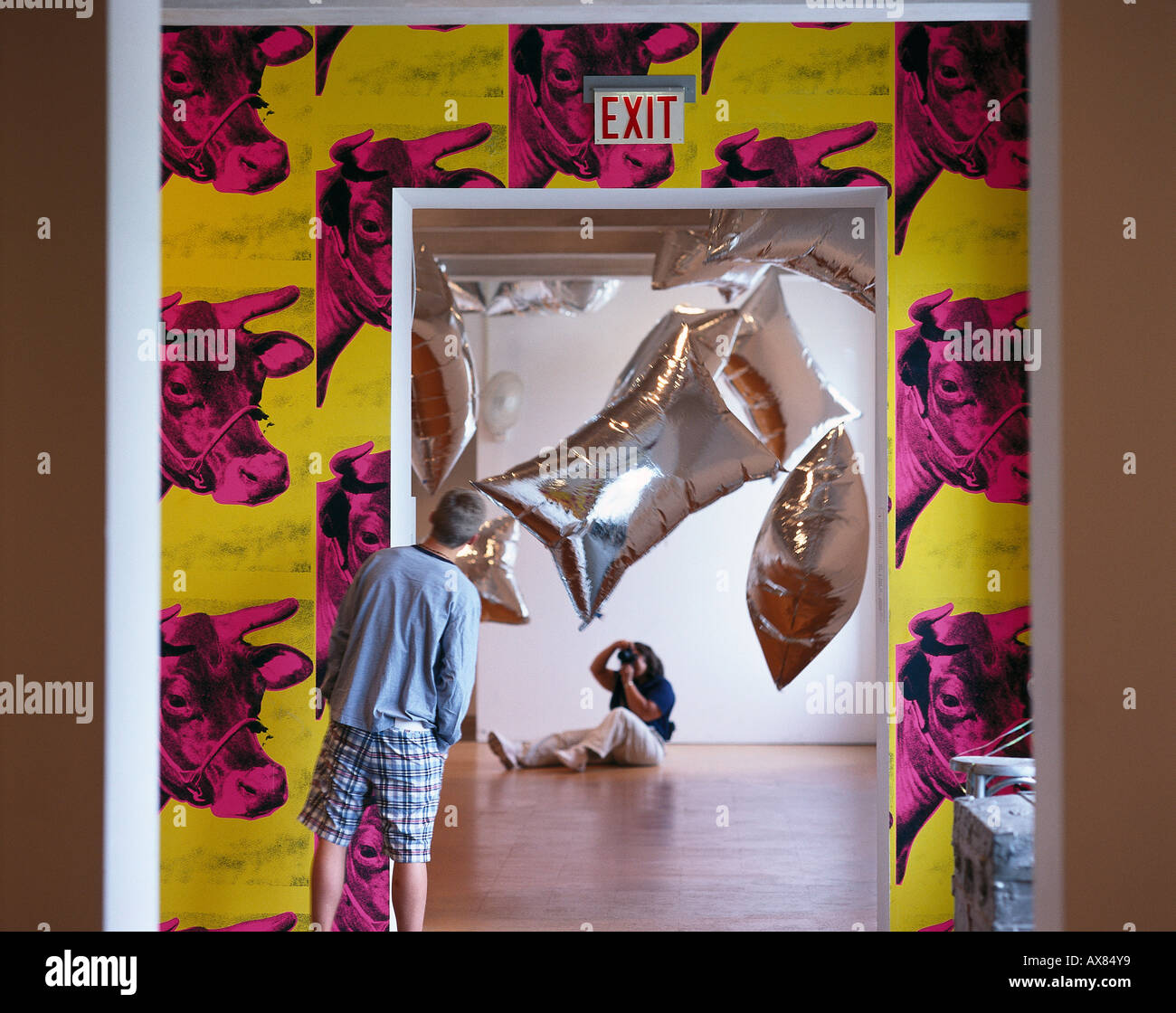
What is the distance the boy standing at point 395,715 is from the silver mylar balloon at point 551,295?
3.37 meters

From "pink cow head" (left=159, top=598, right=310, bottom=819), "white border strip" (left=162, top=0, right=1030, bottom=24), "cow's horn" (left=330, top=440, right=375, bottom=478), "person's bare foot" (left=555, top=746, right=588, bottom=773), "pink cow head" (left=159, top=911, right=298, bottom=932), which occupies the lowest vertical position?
"person's bare foot" (left=555, top=746, right=588, bottom=773)

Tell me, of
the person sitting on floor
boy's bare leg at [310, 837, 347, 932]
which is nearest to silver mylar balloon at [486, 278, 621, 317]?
the person sitting on floor

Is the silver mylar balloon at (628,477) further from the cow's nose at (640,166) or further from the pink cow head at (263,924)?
the pink cow head at (263,924)

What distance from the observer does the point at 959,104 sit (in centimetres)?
313

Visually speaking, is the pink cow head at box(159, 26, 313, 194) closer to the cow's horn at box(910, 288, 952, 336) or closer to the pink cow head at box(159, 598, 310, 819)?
the pink cow head at box(159, 598, 310, 819)

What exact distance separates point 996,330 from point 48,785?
2687 mm

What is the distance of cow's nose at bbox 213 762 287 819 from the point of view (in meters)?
3.16

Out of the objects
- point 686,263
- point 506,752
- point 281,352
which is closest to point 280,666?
point 281,352

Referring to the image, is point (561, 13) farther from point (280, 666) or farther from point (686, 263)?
point (280, 666)

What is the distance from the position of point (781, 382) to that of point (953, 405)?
2.37 ft

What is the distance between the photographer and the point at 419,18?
3084mm

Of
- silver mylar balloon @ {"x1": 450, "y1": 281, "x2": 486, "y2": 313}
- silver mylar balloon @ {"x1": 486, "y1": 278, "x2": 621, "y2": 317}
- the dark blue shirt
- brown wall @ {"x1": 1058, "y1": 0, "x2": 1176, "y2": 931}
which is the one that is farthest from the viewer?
the dark blue shirt

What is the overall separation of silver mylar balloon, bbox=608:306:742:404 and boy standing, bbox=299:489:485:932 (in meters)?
0.83

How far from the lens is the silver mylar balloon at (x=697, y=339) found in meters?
3.34
